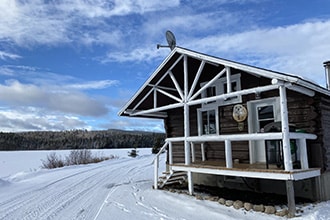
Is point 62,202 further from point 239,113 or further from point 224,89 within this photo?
point 224,89

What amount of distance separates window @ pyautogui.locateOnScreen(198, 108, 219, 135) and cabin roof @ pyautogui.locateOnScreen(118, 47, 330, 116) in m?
2.00

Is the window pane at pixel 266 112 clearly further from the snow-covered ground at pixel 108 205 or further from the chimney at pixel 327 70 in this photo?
the chimney at pixel 327 70

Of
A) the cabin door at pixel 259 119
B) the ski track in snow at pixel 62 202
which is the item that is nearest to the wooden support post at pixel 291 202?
the cabin door at pixel 259 119

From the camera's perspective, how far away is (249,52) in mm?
13602

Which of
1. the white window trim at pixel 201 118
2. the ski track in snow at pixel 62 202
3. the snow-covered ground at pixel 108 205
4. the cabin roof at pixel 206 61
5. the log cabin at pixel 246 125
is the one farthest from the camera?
the white window trim at pixel 201 118

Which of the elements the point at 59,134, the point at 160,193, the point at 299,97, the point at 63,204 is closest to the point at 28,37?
the point at 63,204

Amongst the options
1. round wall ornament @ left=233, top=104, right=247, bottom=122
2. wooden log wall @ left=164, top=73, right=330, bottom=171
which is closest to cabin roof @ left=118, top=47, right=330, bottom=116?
wooden log wall @ left=164, top=73, right=330, bottom=171

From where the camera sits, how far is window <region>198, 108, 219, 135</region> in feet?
35.1

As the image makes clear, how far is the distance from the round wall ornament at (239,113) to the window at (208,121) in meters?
0.92

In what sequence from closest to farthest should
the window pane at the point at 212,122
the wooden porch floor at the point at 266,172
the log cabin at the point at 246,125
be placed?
the wooden porch floor at the point at 266,172 < the log cabin at the point at 246,125 < the window pane at the point at 212,122

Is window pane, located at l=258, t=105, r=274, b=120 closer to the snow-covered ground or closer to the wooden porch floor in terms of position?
the wooden porch floor

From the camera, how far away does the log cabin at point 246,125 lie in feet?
23.0

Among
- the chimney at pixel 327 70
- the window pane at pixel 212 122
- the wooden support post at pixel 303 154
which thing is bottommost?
the wooden support post at pixel 303 154

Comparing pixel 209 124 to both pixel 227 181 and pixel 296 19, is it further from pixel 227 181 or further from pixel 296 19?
pixel 296 19
